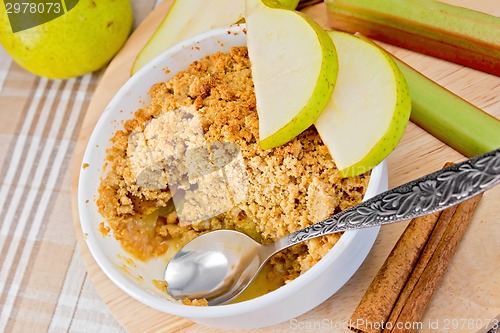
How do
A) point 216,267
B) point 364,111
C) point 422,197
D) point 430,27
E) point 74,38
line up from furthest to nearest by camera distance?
point 74,38 → point 430,27 → point 216,267 → point 364,111 → point 422,197

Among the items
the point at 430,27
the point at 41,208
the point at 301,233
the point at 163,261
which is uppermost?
the point at 430,27

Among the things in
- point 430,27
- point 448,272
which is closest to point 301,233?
point 448,272

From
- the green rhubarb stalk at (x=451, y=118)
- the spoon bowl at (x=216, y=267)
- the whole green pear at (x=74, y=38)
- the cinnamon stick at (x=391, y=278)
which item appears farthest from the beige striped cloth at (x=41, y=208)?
the green rhubarb stalk at (x=451, y=118)

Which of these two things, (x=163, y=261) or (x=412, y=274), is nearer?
(x=412, y=274)

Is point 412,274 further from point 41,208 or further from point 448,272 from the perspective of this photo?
point 41,208

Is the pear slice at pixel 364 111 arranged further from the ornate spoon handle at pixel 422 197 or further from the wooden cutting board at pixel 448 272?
the wooden cutting board at pixel 448 272

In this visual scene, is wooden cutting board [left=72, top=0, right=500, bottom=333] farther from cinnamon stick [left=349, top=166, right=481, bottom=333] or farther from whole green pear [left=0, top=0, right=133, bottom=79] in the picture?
whole green pear [left=0, top=0, right=133, bottom=79]
